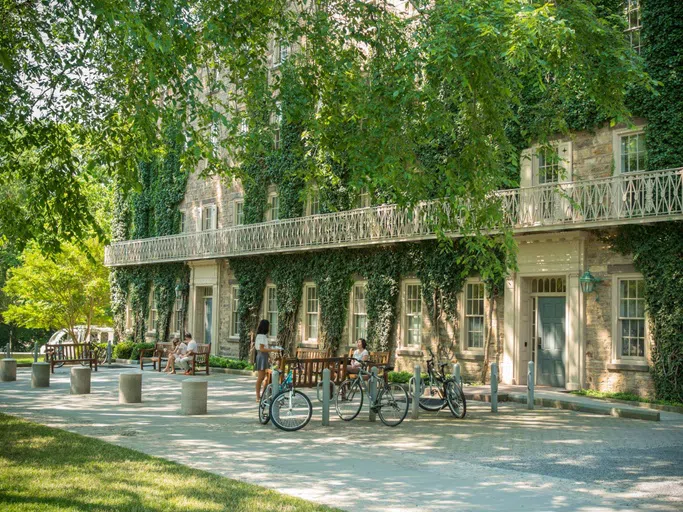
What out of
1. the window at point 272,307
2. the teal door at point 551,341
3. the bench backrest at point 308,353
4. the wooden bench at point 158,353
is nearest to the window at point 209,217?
the window at point 272,307

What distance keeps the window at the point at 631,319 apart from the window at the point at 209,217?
18829 millimetres

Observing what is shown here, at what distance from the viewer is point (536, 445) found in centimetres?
1227

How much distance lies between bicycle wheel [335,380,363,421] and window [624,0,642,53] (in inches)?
440

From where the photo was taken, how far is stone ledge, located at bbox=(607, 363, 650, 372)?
751 inches

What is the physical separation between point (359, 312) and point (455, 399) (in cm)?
1145

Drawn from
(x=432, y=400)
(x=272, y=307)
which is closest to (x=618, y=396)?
(x=432, y=400)

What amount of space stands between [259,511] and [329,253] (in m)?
20.3

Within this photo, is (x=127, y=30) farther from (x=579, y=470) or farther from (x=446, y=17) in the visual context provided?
(x=579, y=470)

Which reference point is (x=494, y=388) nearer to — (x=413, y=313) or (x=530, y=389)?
(x=530, y=389)

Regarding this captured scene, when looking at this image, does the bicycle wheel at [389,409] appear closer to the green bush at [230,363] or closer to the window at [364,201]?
the window at [364,201]

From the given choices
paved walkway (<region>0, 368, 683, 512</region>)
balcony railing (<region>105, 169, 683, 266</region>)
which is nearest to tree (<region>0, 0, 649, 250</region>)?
balcony railing (<region>105, 169, 683, 266</region>)

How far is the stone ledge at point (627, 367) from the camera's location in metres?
19.1

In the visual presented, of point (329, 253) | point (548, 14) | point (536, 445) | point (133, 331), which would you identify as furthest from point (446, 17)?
point (133, 331)

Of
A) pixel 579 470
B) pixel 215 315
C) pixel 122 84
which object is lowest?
pixel 579 470
